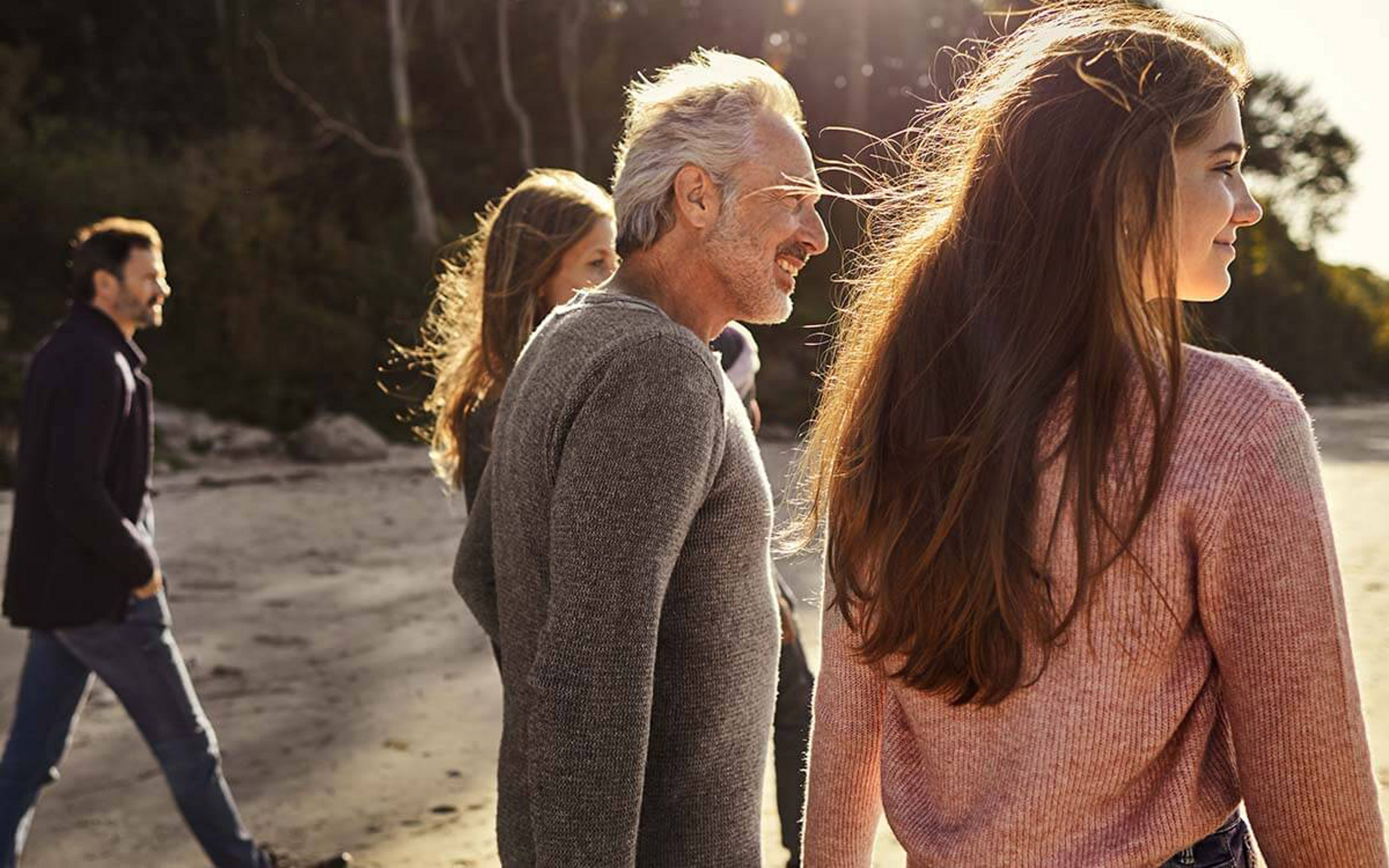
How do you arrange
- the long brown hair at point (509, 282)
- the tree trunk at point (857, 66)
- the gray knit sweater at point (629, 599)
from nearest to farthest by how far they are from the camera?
the gray knit sweater at point (629, 599) < the long brown hair at point (509, 282) < the tree trunk at point (857, 66)

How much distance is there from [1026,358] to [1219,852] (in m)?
0.55

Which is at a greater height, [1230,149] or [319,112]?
[1230,149]

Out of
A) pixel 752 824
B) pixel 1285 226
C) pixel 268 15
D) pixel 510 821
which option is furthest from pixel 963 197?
pixel 1285 226

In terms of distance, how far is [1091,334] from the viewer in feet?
4.52

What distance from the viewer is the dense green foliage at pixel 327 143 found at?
17812 mm

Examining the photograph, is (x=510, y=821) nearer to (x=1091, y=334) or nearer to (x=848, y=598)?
(x=848, y=598)

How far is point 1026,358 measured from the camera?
4.62ft

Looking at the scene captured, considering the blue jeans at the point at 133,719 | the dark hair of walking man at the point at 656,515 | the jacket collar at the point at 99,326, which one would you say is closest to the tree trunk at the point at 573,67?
the jacket collar at the point at 99,326

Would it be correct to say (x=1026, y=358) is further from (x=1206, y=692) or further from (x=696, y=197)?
(x=696, y=197)

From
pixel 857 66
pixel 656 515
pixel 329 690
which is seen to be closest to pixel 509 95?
pixel 857 66

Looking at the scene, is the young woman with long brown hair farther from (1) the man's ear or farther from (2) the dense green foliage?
(2) the dense green foliage

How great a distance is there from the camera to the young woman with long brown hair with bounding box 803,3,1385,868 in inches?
51.4

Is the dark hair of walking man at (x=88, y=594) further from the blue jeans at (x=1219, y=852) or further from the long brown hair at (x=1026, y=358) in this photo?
the blue jeans at (x=1219, y=852)

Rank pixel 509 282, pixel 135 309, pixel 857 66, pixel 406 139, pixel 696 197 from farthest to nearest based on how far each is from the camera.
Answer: pixel 857 66, pixel 406 139, pixel 135 309, pixel 509 282, pixel 696 197
